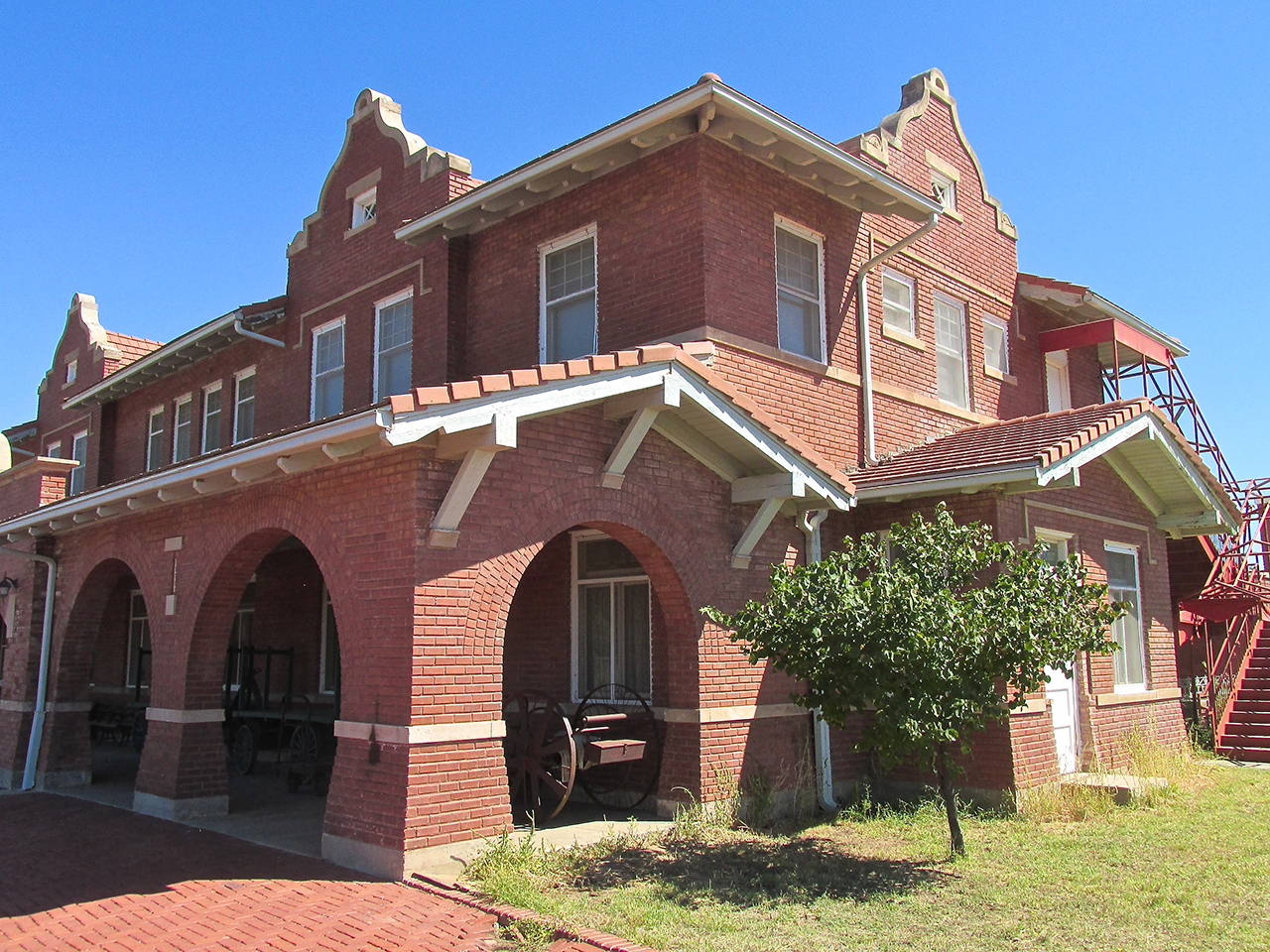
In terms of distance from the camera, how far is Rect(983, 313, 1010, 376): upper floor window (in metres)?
15.7

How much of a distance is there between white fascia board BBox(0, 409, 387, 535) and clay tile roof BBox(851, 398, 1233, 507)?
587cm

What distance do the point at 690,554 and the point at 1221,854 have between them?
5.10 metres

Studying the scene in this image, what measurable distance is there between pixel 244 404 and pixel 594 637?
9.31m

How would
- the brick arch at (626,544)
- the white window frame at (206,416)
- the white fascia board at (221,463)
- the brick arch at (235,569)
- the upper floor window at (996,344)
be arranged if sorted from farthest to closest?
the white window frame at (206,416) < the upper floor window at (996,344) < the brick arch at (235,569) < the brick arch at (626,544) < the white fascia board at (221,463)

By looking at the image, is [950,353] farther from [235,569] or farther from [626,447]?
[235,569]

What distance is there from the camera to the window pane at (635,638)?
1113cm

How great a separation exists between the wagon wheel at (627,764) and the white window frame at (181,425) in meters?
11.2

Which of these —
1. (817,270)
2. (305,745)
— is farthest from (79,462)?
(817,270)

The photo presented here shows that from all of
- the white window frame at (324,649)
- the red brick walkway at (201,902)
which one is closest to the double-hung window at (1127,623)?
the red brick walkway at (201,902)

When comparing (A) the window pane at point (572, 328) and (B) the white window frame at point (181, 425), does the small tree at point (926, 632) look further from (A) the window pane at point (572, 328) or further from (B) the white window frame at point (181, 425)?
(B) the white window frame at point (181, 425)

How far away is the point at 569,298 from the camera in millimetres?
12500

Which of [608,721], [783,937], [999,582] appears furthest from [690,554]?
[783,937]

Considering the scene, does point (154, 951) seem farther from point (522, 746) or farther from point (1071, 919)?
point (1071, 919)

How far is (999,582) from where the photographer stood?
8.13m
